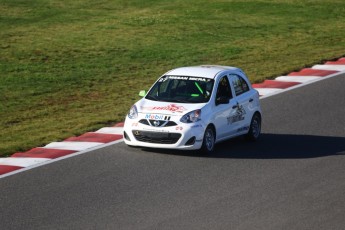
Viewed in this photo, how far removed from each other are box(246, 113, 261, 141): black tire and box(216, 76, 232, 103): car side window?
Result: 82 centimetres

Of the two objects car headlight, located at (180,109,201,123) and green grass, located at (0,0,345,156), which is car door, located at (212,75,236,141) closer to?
car headlight, located at (180,109,201,123)

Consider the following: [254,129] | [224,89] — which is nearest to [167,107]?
[224,89]

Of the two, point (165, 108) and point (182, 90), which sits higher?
point (182, 90)

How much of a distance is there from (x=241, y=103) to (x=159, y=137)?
2297mm

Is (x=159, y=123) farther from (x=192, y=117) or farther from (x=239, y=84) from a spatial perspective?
(x=239, y=84)

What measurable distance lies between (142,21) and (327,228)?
23365 mm

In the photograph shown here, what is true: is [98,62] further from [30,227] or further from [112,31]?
[30,227]

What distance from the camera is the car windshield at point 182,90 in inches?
782

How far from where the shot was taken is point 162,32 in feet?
115

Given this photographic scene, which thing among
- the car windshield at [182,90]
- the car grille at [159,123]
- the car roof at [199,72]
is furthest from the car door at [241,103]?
the car grille at [159,123]

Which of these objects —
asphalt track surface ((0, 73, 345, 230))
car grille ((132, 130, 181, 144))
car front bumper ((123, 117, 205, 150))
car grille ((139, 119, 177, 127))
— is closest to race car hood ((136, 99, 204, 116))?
car grille ((139, 119, 177, 127))

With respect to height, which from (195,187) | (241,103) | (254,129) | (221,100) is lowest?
(254,129)

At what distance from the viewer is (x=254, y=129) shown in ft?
68.7

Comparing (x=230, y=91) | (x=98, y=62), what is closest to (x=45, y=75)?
(x=98, y=62)
